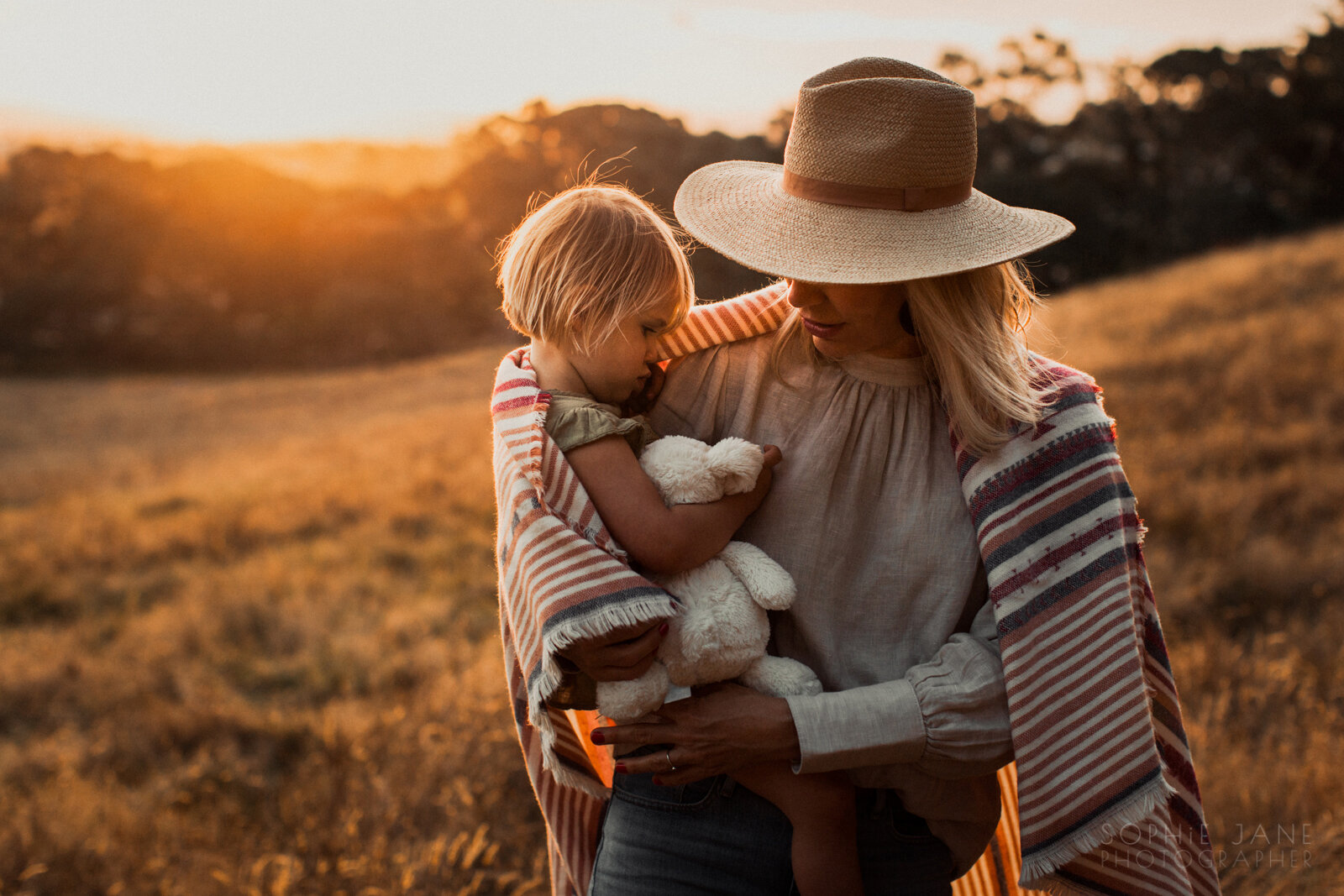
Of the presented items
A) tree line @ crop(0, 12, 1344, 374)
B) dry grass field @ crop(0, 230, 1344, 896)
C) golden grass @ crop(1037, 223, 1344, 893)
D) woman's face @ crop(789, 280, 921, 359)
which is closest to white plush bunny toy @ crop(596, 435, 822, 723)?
woman's face @ crop(789, 280, 921, 359)

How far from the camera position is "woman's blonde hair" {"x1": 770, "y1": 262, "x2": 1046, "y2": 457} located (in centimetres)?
179

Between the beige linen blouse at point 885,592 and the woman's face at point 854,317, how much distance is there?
0.04 meters

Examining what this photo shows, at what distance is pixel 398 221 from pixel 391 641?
1268 inches

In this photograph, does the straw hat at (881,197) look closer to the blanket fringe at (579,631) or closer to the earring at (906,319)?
the earring at (906,319)

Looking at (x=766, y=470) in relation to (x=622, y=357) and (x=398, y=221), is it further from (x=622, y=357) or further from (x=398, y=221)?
(x=398, y=221)

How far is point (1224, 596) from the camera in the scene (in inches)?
204

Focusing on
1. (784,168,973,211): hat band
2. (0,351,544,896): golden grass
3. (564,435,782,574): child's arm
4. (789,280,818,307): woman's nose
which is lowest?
(0,351,544,896): golden grass

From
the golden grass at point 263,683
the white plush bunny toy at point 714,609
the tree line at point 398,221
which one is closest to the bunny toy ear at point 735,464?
the white plush bunny toy at point 714,609

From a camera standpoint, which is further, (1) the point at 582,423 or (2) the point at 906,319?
(2) the point at 906,319

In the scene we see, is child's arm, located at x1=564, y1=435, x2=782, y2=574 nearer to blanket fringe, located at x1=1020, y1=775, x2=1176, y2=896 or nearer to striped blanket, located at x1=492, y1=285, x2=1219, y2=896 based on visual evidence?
striped blanket, located at x1=492, y1=285, x2=1219, y2=896

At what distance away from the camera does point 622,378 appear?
196 centimetres

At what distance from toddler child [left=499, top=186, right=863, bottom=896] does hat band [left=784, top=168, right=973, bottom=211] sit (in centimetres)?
36

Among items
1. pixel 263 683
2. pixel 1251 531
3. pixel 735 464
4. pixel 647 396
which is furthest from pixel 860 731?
pixel 1251 531

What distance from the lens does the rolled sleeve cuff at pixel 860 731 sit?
1.67 metres
